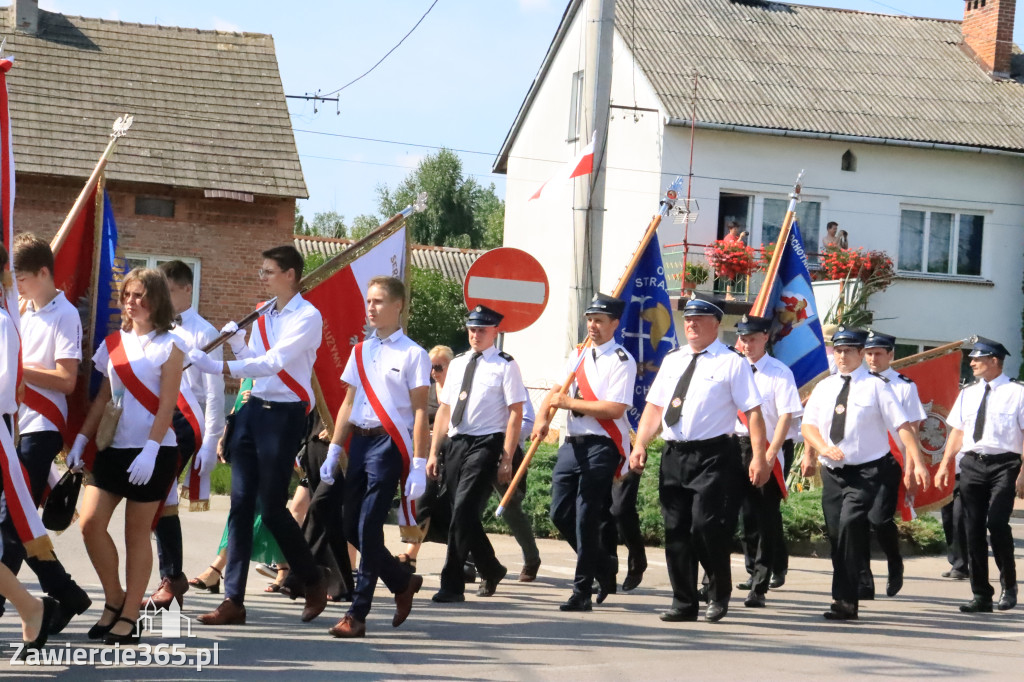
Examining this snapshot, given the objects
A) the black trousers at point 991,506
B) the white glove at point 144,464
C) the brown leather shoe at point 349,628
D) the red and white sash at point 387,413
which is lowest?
the brown leather shoe at point 349,628

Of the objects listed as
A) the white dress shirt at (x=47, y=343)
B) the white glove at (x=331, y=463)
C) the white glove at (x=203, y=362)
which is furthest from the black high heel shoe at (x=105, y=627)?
the white glove at (x=331, y=463)

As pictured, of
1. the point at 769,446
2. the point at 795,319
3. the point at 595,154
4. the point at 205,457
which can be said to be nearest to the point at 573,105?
the point at 595,154

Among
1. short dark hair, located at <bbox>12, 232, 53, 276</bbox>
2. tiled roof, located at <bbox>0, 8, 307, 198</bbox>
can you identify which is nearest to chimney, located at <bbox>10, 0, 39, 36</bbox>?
tiled roof, located at <bbox>0, 8, 307, 198</bbox>

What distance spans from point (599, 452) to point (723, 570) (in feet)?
3.47

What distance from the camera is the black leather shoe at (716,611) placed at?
874 cm

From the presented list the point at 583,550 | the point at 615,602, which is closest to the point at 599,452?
the point at 583,550

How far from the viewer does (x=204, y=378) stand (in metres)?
8.64

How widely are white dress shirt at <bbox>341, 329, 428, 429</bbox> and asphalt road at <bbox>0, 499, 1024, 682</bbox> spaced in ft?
3.95

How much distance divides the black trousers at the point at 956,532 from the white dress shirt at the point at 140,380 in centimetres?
612

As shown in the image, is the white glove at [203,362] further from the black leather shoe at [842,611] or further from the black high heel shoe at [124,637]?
the black leather shoe at [842,611]

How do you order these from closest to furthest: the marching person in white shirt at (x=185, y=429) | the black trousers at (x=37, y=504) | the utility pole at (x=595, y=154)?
the black trousers at (x=37, y=504)
the marching person in white shirt at (x=185, y=429)
the utility pole at (x=595, y=154)

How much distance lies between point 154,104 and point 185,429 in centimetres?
1839

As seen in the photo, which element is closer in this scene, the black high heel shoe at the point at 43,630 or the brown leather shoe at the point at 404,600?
the black high heel shoe at the point at 43,630

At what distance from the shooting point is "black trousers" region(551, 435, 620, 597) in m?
8.87
